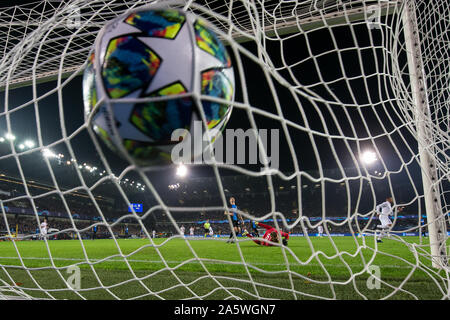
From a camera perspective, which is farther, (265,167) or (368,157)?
(368,157)

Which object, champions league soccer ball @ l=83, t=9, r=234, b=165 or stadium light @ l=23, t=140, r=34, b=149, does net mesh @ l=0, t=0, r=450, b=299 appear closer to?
champions league soccer ball @ l=83, t=9, r=234, b=165

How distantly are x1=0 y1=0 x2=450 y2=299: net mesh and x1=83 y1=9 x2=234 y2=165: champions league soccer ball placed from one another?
0.38ft

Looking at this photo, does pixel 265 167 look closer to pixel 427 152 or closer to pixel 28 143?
pixel 427 152

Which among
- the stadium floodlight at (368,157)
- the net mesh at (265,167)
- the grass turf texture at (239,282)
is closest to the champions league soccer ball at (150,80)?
the net mesh at (265,167)

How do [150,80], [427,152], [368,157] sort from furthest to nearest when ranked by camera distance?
[368,157] → [427,152] → [150,80]

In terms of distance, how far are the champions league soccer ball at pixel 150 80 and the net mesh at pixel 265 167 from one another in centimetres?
12

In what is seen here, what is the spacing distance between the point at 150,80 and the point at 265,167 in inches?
21.4

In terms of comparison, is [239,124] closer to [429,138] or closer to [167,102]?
[429,138]

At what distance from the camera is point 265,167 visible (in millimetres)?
1175

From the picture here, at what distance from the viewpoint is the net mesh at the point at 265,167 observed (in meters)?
1.67

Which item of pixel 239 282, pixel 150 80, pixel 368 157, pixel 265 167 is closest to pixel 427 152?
pixel 239 282

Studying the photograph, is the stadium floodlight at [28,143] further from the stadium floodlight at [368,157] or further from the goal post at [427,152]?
the goal post at [427,152]
